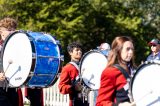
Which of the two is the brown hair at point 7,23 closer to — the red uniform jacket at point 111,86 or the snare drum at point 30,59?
the snare drum at point 30,59

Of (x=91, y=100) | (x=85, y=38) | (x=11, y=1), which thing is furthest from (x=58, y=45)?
(x=85, y=38)

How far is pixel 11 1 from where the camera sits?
1382 inches

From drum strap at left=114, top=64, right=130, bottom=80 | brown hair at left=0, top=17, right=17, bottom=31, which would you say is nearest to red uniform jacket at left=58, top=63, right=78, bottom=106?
brown hair at left=0, top=17, right=17, bottom=31

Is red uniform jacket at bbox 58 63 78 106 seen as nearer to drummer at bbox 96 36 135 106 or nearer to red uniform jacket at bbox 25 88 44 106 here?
red uniform jacket at bbox 25 88 44 106

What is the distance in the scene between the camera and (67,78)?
316 inches

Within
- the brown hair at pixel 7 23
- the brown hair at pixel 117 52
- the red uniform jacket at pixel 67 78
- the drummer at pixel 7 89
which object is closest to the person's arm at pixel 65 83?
the red uniform jacket at pixel 67 78

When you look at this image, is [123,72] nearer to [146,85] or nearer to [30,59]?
[146,85]

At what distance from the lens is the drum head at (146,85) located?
15.2 ft

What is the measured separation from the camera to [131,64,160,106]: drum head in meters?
4.64

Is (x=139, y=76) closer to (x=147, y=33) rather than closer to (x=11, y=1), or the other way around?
(x=11, y=1)

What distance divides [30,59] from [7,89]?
18.5 inches

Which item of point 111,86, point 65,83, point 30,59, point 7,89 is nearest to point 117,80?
point 111,86

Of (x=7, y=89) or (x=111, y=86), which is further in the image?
(x=7, y=89)

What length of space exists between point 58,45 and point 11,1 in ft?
94.0
